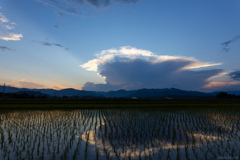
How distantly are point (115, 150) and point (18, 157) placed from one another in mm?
3789

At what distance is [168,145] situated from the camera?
7016 mm

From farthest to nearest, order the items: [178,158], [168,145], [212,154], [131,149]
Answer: [168,145] → [131,149] → [212,154] → [178,158]

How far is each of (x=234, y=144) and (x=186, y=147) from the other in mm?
2686

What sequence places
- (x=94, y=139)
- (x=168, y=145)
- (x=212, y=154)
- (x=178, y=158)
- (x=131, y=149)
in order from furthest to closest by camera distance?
1. (x=94, y=139)
2. (x=168, y=145)
3. (x=131, y=149)
4. (x=212, y=154)
5. (x=178, y=158)

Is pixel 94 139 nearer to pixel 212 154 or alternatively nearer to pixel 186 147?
pixel 186 147

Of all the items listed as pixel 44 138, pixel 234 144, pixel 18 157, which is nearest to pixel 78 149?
pixel 18 157

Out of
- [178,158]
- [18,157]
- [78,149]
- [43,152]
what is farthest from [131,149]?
[18,157]

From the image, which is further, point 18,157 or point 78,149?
point 78,149

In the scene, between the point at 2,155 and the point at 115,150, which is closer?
the point at 2,155

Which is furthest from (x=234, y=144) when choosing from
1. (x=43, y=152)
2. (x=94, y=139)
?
(x=43, y=152)

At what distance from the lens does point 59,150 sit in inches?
249

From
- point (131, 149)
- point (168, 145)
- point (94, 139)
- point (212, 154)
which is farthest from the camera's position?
point (94, 139)

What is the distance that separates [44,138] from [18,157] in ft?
8.19

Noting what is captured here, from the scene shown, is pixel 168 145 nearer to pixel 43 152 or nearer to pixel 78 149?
pixel 78 149
